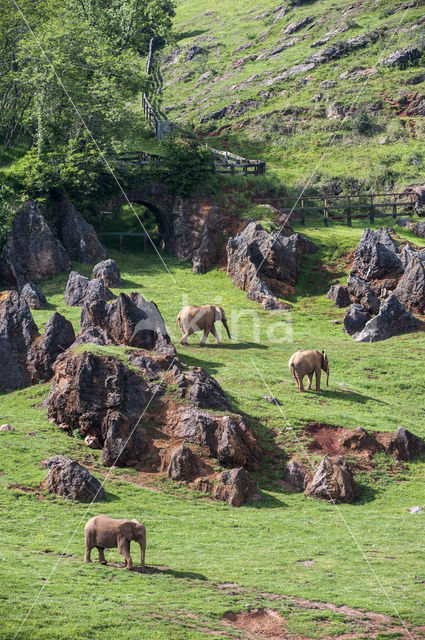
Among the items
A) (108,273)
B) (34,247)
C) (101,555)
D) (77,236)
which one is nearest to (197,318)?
(108,273)

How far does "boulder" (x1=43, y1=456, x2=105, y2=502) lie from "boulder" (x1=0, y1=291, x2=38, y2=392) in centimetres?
1078

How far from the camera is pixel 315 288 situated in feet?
193

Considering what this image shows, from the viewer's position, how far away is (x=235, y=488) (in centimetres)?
3000

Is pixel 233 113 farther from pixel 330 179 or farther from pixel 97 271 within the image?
pixel 97 271

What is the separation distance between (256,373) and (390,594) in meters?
19.5

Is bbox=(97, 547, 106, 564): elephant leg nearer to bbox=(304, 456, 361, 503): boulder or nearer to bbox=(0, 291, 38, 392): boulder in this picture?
bbox=(304, 456, 361, 503): boulder

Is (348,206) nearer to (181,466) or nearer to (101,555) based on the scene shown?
(181,466)

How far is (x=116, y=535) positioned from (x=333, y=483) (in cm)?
1091

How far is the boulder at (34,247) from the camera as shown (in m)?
58.3

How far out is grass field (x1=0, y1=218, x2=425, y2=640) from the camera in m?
19.9

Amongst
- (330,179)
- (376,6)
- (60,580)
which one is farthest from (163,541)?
(376,6)

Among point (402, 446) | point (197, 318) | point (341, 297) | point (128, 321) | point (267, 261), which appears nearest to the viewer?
point (402, 446)

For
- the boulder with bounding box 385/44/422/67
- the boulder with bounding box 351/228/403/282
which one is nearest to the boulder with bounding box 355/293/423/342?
the boulder with bounding box 351/228/403/282

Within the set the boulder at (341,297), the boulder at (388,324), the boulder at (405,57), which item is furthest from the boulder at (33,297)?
the boulder at (405,57)
